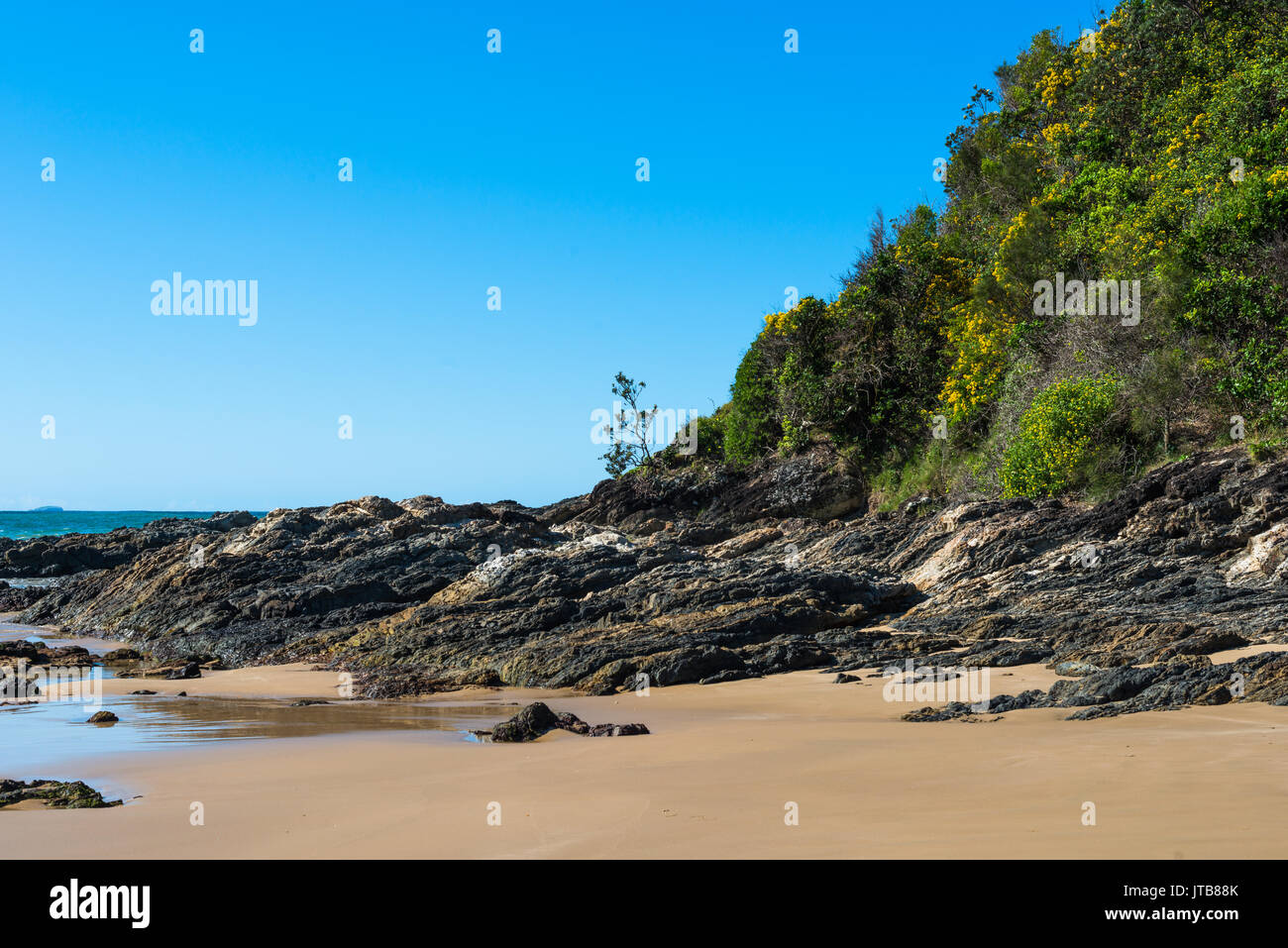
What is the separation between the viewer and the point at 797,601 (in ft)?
50.4

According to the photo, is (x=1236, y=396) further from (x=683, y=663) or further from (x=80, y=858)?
(x=80, y=858)

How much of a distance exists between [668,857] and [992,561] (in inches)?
516

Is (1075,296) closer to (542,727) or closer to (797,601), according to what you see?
(797,601)

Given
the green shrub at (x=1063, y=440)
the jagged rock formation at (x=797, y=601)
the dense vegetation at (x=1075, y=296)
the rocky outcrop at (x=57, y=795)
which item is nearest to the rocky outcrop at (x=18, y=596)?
the jagged rock formation at (x=797, y=601)

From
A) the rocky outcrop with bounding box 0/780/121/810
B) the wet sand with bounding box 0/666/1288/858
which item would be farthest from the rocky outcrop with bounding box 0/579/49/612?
the rocky outcrop with bounding box 0/780/121/810

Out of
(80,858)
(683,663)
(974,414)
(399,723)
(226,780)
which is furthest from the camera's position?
(974,414)

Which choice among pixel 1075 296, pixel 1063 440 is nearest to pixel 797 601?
pixel 1063 440

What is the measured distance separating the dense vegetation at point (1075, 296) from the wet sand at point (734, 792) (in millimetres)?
12136

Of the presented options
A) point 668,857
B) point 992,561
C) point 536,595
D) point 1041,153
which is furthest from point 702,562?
point 1041,153

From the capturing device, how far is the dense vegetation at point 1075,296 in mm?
19266

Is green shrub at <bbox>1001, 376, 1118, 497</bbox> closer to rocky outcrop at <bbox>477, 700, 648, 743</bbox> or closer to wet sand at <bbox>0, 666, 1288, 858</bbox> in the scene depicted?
wet sand at <bbox>0, 666, 1288, 858</bbox>

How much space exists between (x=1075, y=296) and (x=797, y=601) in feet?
41.6
